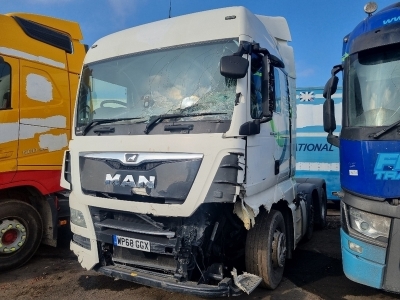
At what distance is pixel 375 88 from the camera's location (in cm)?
333

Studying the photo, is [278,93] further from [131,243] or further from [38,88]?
[38,88]

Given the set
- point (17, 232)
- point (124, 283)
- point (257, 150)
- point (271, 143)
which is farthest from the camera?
point (17, 232)

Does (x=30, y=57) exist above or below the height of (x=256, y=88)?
above

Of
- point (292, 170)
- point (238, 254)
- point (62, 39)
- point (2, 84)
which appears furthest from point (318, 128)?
point (2, 84)

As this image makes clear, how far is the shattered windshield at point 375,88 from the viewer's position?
3.22 m

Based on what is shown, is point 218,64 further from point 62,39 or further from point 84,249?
point 62,39

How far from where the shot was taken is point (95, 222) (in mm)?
3631

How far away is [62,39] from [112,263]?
3920 millimetres

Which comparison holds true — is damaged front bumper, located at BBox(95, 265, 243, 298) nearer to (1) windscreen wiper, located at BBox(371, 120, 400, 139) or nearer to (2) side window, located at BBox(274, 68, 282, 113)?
(1) windscreen wiper, located at BBox(371, 120, 400, 139)

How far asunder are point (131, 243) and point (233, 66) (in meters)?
1.93

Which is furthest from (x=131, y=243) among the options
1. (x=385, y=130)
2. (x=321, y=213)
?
(x=321, y=213)

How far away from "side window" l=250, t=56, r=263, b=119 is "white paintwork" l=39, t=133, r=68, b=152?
11.1 feet

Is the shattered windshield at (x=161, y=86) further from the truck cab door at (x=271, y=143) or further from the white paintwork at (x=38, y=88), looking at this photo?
the white paintwork at (x=38, y=88)

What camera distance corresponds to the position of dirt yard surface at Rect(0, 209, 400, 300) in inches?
153
